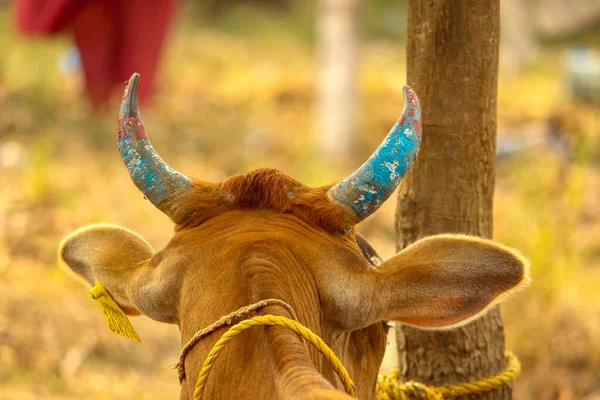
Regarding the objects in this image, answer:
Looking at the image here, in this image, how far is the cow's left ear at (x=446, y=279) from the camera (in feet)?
8.54

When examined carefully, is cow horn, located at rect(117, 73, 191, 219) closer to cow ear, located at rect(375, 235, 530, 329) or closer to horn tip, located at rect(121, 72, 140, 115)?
horn tip, located at rect(121, 72, 140, 115)

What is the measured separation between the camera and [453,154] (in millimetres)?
3264

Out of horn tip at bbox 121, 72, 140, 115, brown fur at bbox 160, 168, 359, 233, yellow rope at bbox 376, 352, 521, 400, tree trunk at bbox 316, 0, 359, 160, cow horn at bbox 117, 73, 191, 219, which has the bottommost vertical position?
yellow rope at bbox 376, 352, 521, 400

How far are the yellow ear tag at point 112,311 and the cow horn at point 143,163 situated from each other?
1.31 feet

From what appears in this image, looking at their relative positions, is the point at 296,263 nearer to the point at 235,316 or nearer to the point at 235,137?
the point at 235,316

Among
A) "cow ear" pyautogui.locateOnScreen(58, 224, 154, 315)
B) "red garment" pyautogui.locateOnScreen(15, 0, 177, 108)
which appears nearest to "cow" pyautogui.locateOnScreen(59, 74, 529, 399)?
"cow ear" pyautogui.locateOnScreen(58, 224, 154, 315)

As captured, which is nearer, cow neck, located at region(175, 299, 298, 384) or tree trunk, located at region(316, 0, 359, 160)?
cow neck, located at region(175, 299, 298, 384)

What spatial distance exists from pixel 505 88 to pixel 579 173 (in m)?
Result: 8.09

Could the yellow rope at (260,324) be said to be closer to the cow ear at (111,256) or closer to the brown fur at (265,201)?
A: the brown fur at (265,201)

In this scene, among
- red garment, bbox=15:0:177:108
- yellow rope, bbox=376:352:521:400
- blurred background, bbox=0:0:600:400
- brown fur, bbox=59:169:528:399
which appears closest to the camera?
brown fur, bbox=59:169:528:399

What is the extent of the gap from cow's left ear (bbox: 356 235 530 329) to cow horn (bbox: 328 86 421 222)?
0.19 metres

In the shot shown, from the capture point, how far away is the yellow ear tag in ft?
9.64

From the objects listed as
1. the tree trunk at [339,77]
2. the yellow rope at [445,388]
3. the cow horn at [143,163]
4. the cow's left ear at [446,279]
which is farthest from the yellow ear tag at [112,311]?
the tree trunk at [339,77]

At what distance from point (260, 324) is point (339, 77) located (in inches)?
376
